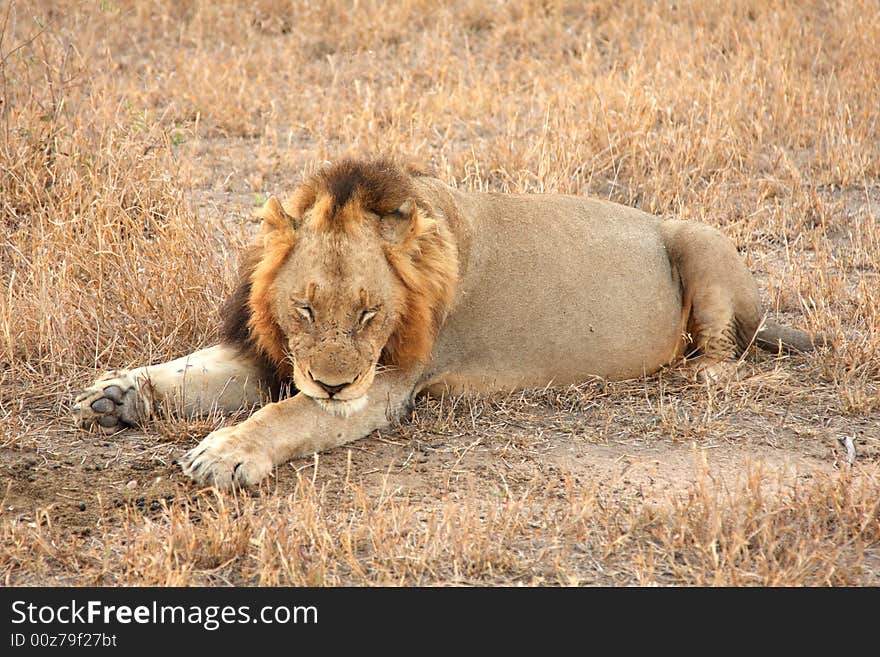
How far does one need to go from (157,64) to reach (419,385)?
18.9 ft

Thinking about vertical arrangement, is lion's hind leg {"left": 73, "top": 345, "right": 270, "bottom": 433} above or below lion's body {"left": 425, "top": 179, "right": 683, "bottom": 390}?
below

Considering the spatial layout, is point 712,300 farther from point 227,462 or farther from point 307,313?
point 227,462

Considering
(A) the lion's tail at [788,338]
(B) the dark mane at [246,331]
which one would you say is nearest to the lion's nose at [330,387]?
(B) the dark mane at [246,331]

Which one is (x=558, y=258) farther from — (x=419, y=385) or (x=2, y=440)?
(x=2, y=440)

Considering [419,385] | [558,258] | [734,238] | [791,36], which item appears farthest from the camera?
[791,36]

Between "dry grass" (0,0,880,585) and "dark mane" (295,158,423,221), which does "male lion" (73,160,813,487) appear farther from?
"dry grass" (0,0,880,585)

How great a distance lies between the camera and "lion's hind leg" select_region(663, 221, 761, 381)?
5152 mm

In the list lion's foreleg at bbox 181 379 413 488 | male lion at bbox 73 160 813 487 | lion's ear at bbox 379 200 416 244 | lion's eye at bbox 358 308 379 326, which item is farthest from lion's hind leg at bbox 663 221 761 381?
lion's eye at bbox 358 308 379 326

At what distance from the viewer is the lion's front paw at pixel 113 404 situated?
4.36m

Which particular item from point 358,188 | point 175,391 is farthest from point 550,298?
point 175,391

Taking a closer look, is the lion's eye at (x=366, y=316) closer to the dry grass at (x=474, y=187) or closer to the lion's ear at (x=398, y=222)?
the lion's ear at (x=398, y=222)

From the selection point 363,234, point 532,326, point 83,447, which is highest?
point 363,234

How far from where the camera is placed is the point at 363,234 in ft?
13.4

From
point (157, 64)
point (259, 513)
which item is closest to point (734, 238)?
point (259, 513)
